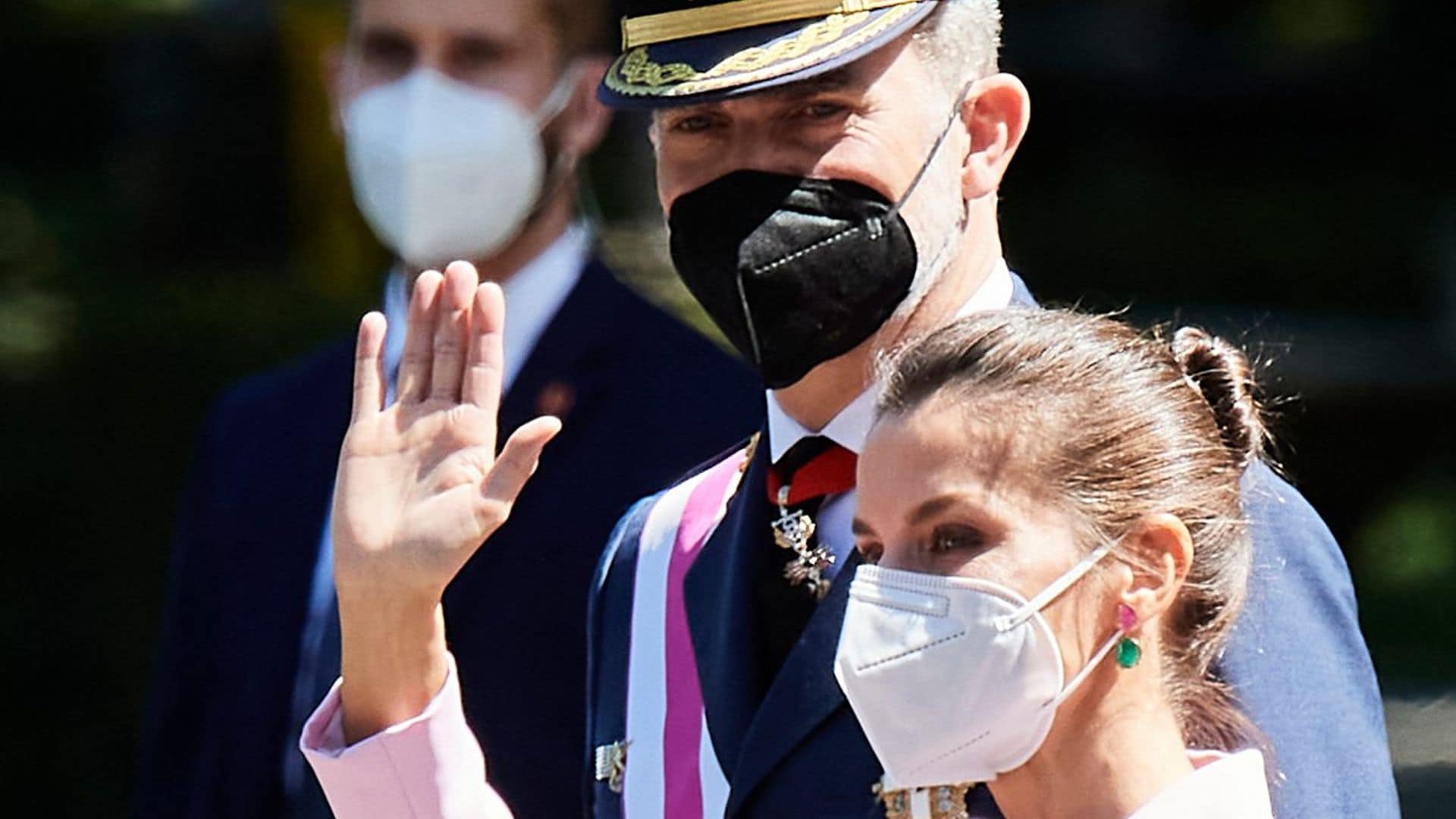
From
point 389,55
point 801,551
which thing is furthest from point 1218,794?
point 389,55

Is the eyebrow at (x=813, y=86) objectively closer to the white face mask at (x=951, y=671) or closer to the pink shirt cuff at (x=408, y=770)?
the white face mask at (x=951, y=671)

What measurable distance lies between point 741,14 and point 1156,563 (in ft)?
2.33

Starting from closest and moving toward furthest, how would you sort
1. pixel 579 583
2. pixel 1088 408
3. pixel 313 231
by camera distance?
pixel 1088 408, pixel 579 583, pixel 313 231

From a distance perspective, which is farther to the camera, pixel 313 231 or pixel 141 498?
pixel 313 231

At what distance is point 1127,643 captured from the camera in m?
2.00

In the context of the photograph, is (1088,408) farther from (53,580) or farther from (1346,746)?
(53,580)

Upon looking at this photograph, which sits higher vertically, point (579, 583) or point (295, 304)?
point (579, 583)

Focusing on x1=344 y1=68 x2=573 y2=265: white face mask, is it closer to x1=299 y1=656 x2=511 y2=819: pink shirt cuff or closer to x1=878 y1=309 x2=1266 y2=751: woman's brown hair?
x1=299 y1=656 x2=511 y2=819: pink shirt cuff

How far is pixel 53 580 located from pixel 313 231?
1.52m

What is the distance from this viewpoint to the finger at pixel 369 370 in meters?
2.31

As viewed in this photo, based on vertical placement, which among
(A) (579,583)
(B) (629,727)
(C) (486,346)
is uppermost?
(C) (486,346)

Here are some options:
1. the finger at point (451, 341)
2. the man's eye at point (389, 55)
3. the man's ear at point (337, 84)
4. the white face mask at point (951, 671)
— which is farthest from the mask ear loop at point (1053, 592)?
the man's ear at point (337, 84)

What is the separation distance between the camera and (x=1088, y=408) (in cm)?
203

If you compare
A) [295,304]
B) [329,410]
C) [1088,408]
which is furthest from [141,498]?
[1088,408]
